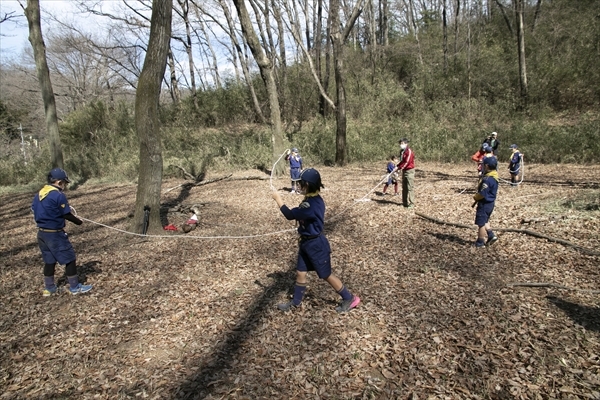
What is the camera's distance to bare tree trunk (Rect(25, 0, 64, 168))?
16.5 meters

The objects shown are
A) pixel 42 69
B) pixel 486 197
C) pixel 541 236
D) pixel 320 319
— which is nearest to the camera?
pixel 320 319

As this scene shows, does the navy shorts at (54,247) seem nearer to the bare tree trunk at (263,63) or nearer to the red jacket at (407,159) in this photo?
the red jacket at (407,159)

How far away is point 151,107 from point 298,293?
5709 mm

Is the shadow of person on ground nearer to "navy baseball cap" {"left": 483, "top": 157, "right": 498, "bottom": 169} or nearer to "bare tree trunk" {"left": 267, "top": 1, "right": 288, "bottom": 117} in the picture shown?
"navy baseball cap" {"left": 483, "top": 157, "right": 498, "bottom": 169}

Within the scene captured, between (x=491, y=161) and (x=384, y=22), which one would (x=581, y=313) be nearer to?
(x=491, y=161)

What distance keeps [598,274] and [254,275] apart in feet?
17.8

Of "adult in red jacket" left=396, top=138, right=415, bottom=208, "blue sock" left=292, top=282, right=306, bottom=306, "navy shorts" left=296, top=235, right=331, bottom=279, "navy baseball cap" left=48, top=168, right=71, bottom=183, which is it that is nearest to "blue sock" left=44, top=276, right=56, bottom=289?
"navy baseball cap" left=48, top=168, right=71, bottom=183

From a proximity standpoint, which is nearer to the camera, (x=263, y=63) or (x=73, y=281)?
(x=73, y=281)

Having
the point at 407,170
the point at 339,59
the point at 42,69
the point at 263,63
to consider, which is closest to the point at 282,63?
the point at 339,59

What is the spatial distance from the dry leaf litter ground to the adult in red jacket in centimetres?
147

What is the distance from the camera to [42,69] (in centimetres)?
1691

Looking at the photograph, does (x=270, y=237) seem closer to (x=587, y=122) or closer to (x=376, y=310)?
(x=376, y=310)

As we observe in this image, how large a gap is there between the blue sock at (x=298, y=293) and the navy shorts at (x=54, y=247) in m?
3.61

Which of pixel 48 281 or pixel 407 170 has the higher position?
pixel 407 170
